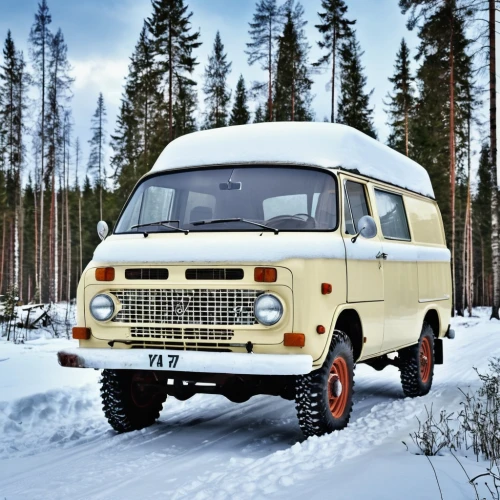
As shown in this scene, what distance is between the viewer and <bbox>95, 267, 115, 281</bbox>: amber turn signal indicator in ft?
19.4

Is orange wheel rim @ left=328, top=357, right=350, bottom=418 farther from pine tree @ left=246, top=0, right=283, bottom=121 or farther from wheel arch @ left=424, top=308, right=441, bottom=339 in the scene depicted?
pine tree @ left=246, top=0, right=283, bottom=121

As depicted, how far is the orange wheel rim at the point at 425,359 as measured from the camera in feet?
28.9

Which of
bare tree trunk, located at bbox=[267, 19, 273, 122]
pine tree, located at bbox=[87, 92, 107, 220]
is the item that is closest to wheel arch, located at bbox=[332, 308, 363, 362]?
bare tree trunk, located at bbox=[267, 19, 273, 122]

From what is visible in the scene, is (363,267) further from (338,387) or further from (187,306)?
(187,306)

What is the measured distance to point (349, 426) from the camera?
6426 millimetres

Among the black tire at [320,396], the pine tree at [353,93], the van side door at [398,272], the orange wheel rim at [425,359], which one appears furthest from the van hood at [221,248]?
the pine tree at [353,93]

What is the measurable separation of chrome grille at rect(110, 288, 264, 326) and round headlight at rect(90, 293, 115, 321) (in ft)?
0.23

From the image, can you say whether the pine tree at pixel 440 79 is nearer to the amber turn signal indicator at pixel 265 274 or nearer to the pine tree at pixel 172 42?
the pine tree at pixel 172 42

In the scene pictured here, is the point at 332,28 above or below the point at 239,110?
above

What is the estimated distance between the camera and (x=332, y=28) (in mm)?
32688

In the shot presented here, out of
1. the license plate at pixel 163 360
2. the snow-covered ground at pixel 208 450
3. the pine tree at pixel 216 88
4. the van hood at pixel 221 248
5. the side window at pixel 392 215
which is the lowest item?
the snow-covered ground at pixel 208 450

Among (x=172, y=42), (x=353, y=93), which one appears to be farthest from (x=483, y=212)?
(x=172, y=42)

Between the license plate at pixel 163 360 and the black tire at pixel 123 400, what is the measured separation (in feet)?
2.29

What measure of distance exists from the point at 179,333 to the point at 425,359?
4.43m
